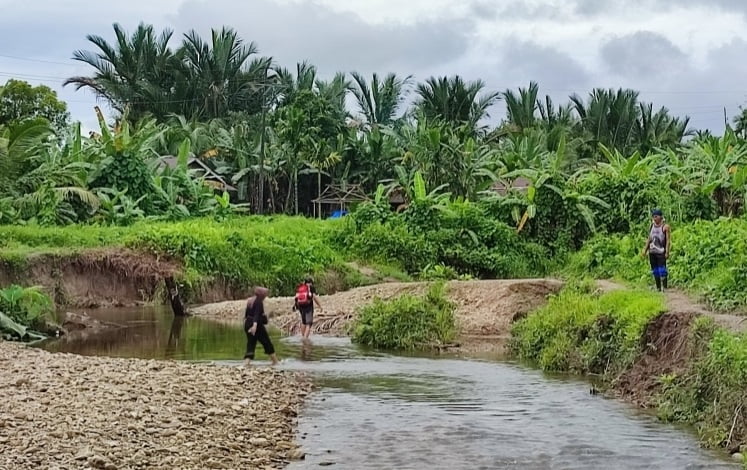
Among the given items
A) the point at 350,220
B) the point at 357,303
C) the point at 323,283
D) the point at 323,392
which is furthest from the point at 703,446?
the point at 350,220

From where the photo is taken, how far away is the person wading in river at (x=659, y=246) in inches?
664

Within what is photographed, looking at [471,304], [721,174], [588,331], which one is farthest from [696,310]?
[721,174]

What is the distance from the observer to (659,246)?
17.0m

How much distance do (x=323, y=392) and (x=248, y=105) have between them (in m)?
45.7

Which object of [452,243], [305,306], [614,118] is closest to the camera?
[305,306]

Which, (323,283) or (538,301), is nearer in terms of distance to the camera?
(538,301)

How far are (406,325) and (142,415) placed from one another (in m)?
9.53

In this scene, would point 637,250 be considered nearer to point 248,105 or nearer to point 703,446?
point 703,446

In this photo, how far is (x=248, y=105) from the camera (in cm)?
5788

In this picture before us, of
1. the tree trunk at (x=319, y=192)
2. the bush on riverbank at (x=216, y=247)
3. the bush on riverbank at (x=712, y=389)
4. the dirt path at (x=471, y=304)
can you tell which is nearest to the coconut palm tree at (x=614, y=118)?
the tree trunk at (x=319, y=192)

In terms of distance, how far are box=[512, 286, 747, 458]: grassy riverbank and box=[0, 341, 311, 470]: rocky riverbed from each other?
4.66 metres

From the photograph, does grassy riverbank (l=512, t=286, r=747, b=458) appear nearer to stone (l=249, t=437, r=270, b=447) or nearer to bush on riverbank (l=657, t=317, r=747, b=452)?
bush on riverbank (l=657, t=317, r=747, b=452)

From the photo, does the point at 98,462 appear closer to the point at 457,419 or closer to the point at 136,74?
the point at 457,419

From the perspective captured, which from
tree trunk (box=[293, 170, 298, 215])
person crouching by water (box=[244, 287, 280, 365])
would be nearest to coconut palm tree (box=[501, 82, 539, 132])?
tree trunk (box=[293, 170, 298, 215])
